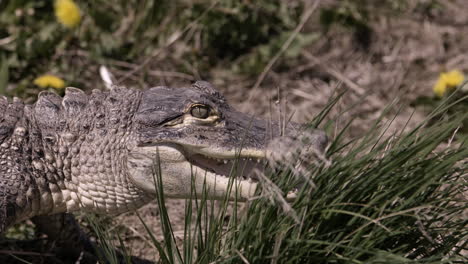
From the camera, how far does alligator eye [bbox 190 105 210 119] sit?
279 centimetres

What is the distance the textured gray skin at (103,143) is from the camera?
2715 mm

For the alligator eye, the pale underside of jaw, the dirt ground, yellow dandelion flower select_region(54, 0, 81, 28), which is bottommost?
the pale underside of jaw

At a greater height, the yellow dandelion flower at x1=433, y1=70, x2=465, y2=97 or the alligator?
the yellow dandelion flower at x1=433, y1=70, x2=465, y2=97

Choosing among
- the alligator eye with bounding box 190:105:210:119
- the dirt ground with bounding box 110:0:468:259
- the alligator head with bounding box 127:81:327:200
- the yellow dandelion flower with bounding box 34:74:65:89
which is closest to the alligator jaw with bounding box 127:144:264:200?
the alligator head with bounding box 127:81:327:200

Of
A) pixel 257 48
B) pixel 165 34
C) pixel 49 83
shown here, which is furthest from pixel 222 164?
pixel 165 34

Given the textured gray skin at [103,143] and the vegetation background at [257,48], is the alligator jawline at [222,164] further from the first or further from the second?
the vegetation background at [257,48]

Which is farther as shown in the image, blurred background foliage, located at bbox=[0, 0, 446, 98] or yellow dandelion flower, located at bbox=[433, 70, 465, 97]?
blurred background foliage, located at bbox=[0, 0, 446, 98]

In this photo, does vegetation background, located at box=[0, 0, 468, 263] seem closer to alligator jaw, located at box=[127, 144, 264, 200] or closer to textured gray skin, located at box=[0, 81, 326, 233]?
textured gray skin, located at box=[0, 81, 326, 233]

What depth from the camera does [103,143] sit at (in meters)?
2.80

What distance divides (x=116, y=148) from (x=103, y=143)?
0.06 metres

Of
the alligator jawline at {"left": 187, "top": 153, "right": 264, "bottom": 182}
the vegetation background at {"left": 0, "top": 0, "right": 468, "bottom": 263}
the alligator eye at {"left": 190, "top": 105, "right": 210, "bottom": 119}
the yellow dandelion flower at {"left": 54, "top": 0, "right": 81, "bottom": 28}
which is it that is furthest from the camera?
the vegetation background at {"left": 0, "top": 0, "right": 468, "bottom": 263}

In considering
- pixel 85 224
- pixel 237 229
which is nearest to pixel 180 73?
pixel 85 224

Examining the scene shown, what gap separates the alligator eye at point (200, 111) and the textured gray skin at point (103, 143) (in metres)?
0.02

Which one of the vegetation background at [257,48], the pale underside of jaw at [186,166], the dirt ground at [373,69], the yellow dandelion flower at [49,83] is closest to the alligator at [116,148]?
the pale underside of jaw at [186,166]
